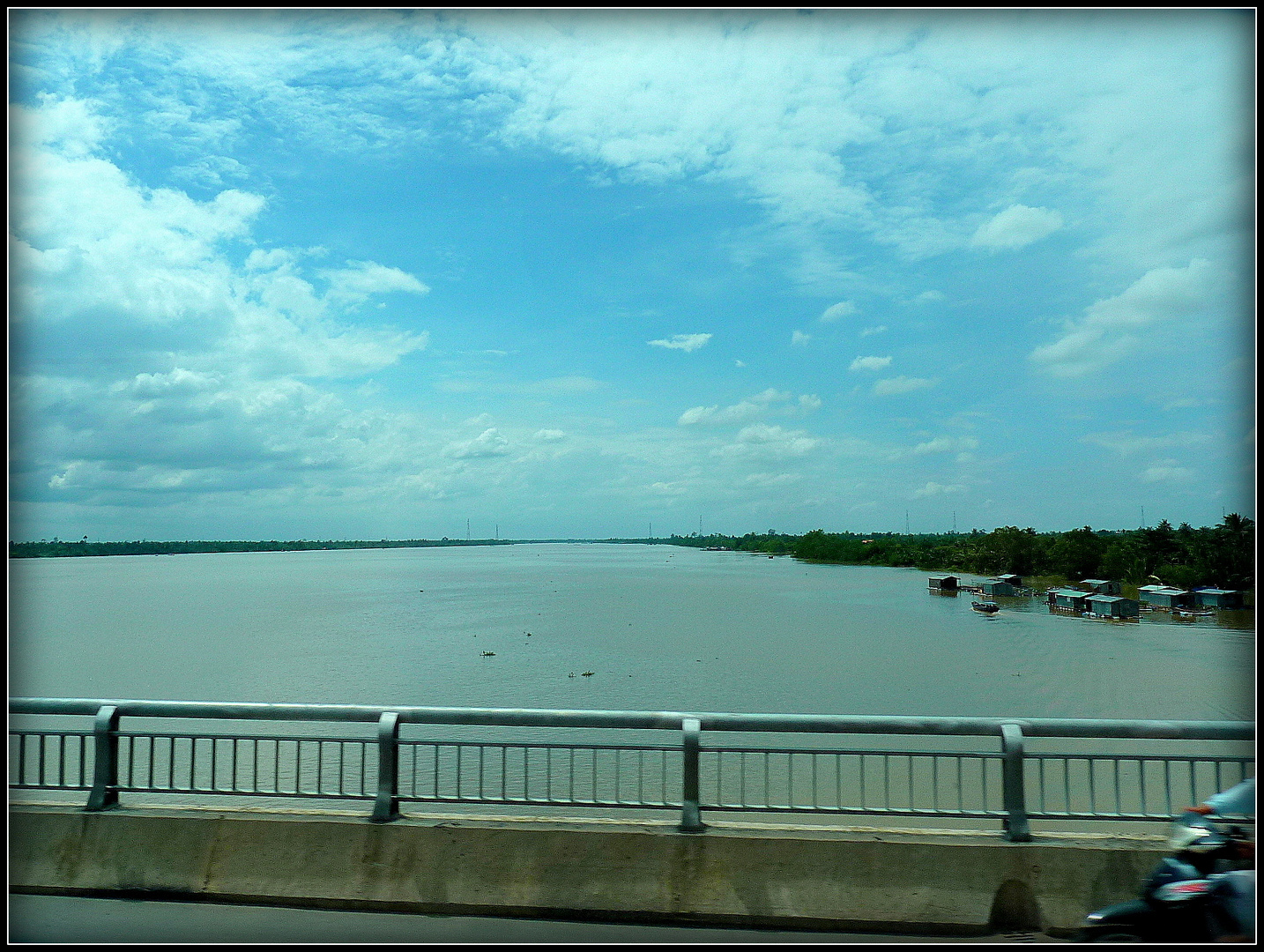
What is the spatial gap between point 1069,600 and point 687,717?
9302 centimetres

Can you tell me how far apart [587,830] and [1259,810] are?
410 centimetres

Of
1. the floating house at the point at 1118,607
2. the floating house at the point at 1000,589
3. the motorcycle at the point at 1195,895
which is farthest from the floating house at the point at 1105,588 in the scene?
the motorcycle at the point at 1195,895

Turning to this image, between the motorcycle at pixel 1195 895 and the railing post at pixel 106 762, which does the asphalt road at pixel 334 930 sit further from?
the motorcycle at pixel 1195 895

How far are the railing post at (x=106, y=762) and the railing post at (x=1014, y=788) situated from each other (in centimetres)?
689

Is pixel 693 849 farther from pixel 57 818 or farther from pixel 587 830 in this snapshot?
pixel 57 818

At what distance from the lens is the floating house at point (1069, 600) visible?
81.4 metres

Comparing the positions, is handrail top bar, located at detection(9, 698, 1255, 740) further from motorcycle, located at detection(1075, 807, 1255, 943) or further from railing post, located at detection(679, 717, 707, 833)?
motorcycle, located at detection(1075, 807, 1255, 943)

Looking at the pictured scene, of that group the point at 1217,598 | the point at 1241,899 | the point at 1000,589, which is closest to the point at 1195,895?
the point at 1241,899

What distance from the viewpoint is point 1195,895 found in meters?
4.71

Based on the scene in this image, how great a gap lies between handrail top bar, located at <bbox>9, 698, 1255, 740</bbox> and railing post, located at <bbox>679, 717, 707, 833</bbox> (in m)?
0.08

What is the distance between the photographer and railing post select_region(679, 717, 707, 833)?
624 centimetres

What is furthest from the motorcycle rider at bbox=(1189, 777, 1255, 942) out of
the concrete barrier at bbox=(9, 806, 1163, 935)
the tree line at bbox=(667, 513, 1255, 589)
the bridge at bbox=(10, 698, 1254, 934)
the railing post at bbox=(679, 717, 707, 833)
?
the tree line at bbox=(667, 513, 1255, 589)

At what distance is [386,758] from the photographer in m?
6.67

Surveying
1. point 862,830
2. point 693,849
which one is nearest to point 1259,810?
point 862,830
